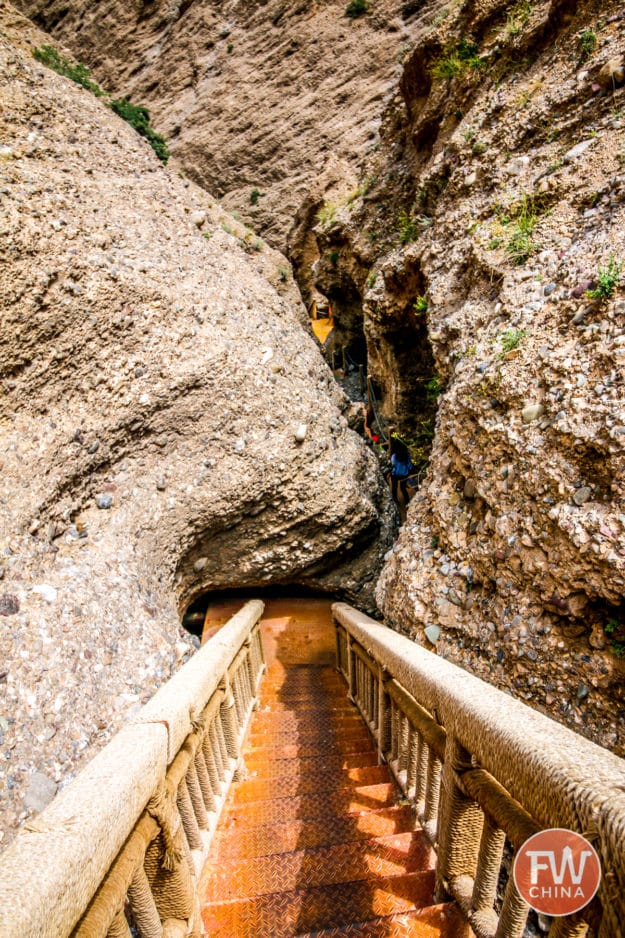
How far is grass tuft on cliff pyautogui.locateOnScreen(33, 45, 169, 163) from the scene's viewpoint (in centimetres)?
459

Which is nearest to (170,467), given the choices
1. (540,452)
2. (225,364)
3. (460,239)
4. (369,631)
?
(225,364)

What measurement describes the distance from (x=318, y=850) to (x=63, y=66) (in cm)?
733

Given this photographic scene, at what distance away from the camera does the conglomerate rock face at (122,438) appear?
2.47 meters

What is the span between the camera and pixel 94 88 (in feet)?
16.5

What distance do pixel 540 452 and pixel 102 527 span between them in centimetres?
281

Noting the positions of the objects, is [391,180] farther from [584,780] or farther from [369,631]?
[584,780]

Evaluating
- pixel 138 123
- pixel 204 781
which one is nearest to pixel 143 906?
pixel 204 781

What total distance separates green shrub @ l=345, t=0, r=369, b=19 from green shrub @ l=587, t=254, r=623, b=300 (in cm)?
1512

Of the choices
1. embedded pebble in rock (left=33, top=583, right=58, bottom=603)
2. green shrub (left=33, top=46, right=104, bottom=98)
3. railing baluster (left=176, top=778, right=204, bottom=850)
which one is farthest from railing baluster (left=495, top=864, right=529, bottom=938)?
green shrub (left=33, top=46, right=104, bottom=98)

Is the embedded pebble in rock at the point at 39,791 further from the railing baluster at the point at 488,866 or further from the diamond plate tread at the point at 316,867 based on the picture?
the railing baluster at the point at 488,866

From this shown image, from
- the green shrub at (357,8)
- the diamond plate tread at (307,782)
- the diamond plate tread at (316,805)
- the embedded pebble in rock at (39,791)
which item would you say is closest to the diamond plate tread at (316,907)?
the diamond plate tread at (316,805)

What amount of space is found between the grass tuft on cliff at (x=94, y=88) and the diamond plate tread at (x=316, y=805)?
21.2ft

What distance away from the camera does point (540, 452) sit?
2.07 m

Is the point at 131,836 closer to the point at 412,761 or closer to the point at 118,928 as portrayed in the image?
the point at 118,928
